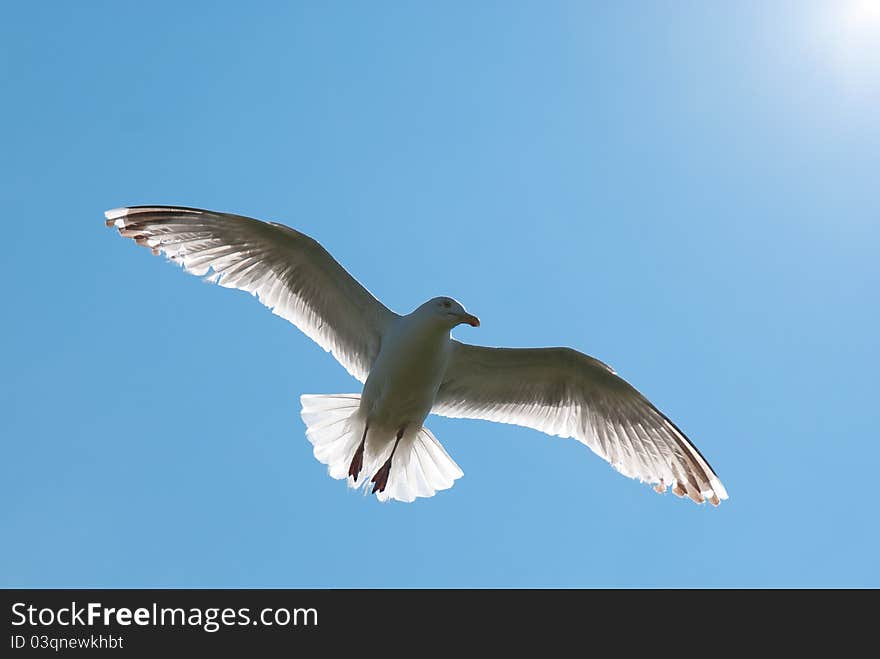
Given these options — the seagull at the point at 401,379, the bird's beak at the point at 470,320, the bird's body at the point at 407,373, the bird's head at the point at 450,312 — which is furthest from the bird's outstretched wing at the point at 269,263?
the bird's beak at the point at 470,320

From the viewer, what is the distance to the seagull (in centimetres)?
795

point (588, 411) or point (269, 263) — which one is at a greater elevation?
point (269, 263)

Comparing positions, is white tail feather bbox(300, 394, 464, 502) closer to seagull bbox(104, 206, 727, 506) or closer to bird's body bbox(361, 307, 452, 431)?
seagull bbox(104, 206, 727, 506)

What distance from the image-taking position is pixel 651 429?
880 centimetres

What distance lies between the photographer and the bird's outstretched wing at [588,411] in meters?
8.55

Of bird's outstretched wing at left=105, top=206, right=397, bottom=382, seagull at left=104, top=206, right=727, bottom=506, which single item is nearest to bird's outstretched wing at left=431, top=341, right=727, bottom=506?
seagull at left=104, top=206, right=727, bottom=506

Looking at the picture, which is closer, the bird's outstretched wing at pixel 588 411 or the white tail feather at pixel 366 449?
the white tail feather at pixel 366 449

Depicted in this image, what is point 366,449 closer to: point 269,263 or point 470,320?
point 470,320

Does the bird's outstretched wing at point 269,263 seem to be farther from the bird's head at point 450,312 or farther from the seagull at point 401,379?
the bird's head at point 450,312

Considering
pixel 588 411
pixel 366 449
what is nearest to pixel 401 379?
pixel 366 449

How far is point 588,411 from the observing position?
8.77m

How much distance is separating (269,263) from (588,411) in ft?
9.69
